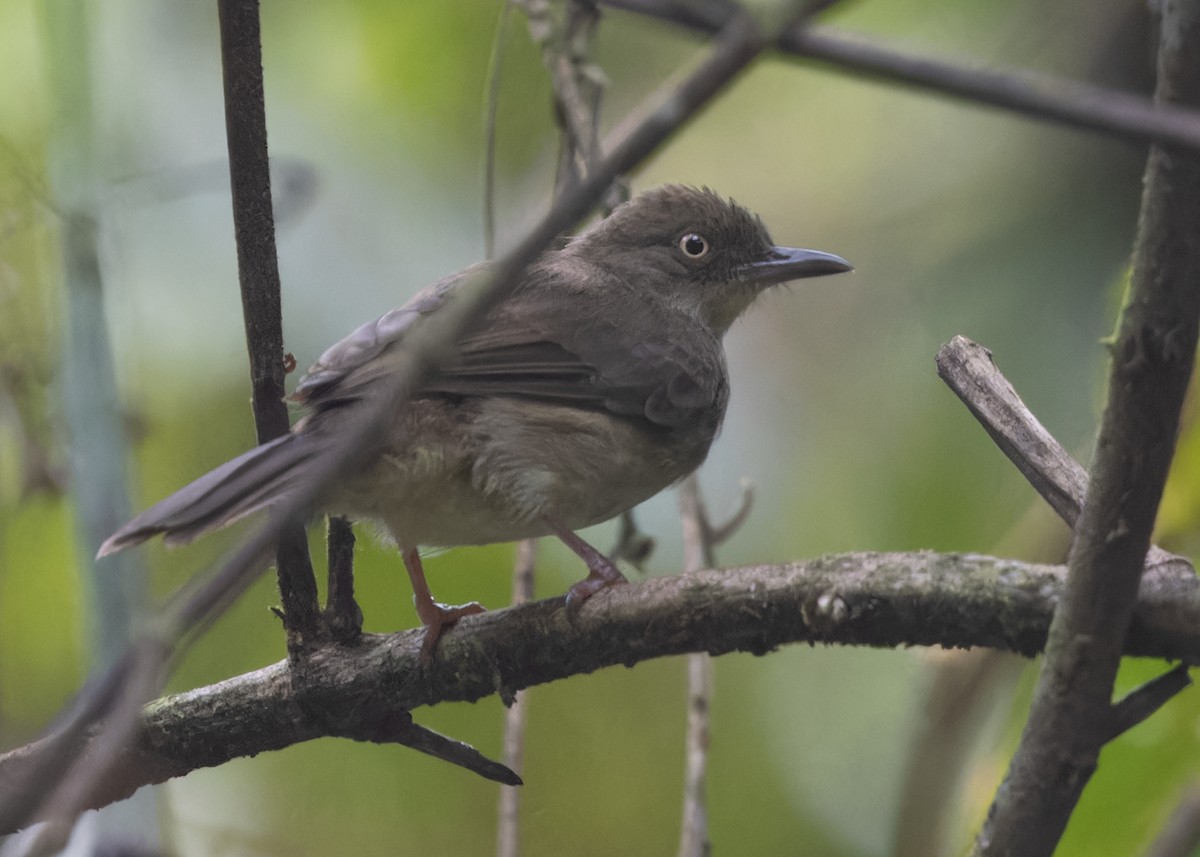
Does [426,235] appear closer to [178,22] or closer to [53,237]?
[178,22]

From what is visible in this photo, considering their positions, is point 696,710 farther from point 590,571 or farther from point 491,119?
point 491,119

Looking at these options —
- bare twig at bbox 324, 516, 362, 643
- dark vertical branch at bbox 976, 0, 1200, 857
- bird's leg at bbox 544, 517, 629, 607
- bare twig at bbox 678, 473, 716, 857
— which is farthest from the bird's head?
dark vertical branch at bbox 976, 0, 1200, 857

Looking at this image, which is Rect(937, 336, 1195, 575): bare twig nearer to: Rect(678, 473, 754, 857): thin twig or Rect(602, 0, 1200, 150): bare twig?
Rect(678, 473, 754, 857): thin twig

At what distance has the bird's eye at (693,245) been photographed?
4734 millimetres

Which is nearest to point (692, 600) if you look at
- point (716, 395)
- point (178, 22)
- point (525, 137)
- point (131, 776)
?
point (131, 776)

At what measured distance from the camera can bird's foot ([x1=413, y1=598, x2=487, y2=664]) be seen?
9.85 feet

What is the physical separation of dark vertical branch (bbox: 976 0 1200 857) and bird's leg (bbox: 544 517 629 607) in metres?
1.13

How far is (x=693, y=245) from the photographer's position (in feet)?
15.6

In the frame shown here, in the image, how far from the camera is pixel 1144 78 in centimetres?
527

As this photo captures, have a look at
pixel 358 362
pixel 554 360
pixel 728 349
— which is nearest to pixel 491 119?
pixel 554 360

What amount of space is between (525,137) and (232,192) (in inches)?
110

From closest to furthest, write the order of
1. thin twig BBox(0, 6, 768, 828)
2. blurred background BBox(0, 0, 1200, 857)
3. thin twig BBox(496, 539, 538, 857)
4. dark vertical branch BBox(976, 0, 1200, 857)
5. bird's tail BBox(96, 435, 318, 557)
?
1. thin twig BBox(0, 6, 768, 828)
2. dark vertical branch BBox(976, 0, 1200, 857)
3. bird's tail BBox(96, 435, 318, 557)
4. thin twig BBox(496, 539, 538, 857)
5. blurred background BBox(0, 0, 1200, 857)

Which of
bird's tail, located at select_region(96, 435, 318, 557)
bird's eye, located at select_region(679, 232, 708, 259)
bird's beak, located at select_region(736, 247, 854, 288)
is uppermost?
bird's eye, located at select_region(679, 232, 708, 259)

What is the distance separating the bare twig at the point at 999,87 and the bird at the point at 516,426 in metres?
1.81
